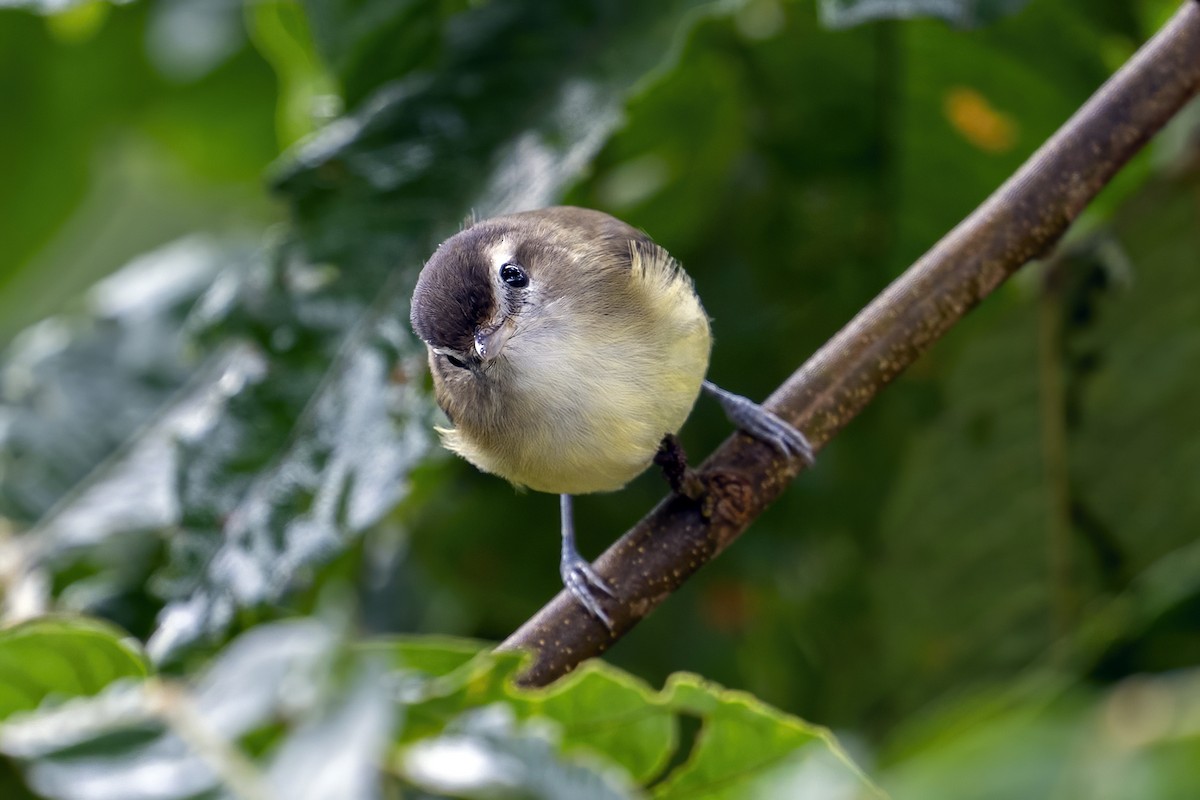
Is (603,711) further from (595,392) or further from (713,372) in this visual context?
(713,372)

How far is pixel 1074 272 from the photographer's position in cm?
184

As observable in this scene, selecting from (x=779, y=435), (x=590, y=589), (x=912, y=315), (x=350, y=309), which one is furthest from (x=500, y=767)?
(x=350, y=309)

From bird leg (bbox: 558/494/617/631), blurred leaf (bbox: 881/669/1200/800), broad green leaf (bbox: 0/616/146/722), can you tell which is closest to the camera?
blurred leaf (bbox: 881/669/1200/800)

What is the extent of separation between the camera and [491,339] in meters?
1.56

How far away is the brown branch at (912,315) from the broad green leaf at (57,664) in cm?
41

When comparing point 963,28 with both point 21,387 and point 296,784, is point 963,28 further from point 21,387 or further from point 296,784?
point 21,387

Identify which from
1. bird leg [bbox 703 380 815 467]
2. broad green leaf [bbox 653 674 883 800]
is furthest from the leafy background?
broad green leaf [bbox 653 674 883 800]

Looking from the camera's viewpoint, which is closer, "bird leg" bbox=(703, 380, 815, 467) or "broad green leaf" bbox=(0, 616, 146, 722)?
"broad green leaf" bbox=(0, 616, 146, 722)

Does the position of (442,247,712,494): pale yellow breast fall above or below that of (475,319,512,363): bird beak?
below

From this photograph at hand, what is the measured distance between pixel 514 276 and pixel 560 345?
113 mm

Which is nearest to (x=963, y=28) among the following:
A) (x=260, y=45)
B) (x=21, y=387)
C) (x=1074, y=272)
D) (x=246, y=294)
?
(x=1074, y=272)

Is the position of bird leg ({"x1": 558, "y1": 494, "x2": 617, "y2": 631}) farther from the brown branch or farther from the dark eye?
the dark eye

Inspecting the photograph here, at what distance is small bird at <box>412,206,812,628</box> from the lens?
143cm

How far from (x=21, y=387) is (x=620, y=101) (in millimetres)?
1071
